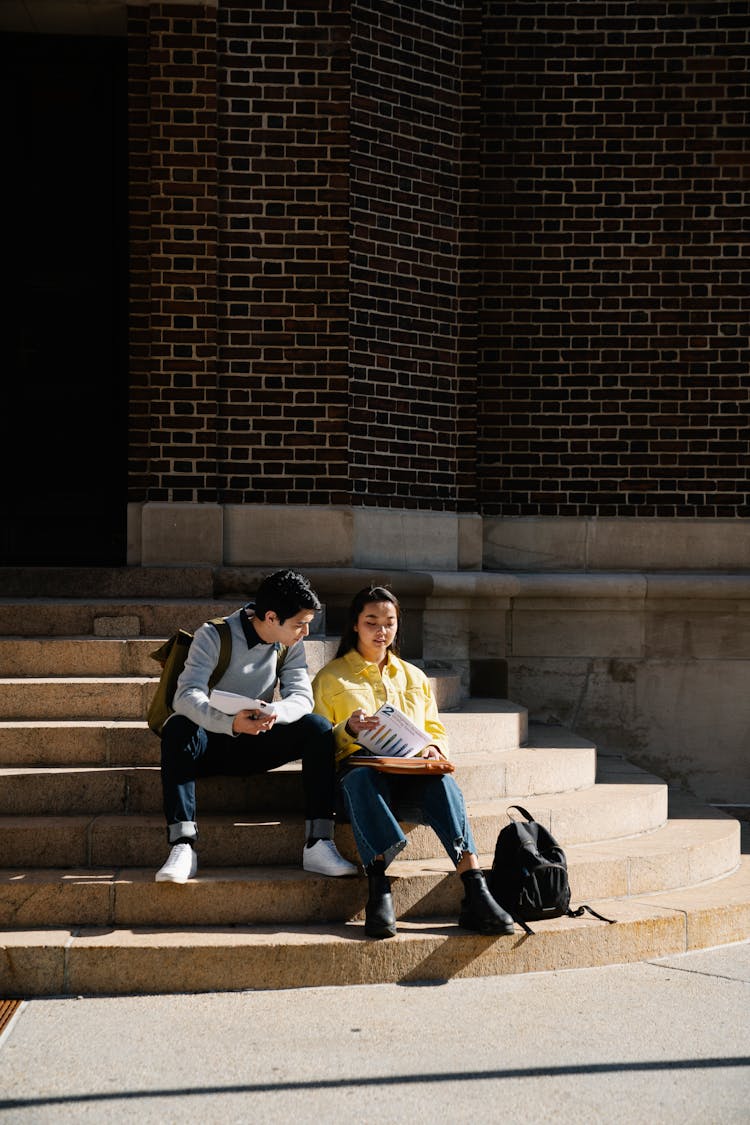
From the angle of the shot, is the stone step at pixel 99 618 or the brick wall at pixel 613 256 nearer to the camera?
the stone step at pixel 99 618

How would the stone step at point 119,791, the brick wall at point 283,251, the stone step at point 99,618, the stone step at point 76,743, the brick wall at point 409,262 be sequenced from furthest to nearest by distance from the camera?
1. the brick wall at point 409,262
2. the brick wall at point 283,251
3. the stone step at point 99,618
4. the stone step at point 76,743
5. the stone step at point 119,791

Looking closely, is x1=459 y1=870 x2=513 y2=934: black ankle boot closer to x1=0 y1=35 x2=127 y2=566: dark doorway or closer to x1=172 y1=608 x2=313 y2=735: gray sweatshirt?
x1=172 y1=608 x2=313 y2=735: gray sweatshirt

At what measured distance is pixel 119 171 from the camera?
8828 millimetres

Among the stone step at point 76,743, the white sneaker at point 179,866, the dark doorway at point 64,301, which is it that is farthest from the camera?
the dark doorway at point 64,301

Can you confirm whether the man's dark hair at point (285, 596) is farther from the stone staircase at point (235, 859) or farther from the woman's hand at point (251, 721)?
the stone staircase at point (235, 859)

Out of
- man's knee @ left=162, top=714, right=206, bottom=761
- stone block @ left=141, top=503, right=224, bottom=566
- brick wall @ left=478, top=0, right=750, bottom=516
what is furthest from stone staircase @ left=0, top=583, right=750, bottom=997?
brick wall @ left=478, top=0, right=750, bottom=516

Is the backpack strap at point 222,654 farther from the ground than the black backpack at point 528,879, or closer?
farther from the ground

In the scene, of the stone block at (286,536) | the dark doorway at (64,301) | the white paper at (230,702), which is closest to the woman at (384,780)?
the white paper at (230,702)

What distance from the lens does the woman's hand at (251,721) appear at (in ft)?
17.7

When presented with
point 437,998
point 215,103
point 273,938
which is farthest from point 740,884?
point 215,103

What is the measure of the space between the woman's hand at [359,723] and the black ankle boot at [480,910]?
72 cm

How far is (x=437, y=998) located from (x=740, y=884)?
2076mm

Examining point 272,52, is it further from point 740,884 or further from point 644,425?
point 740,884

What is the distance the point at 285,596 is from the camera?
557 centimetres
